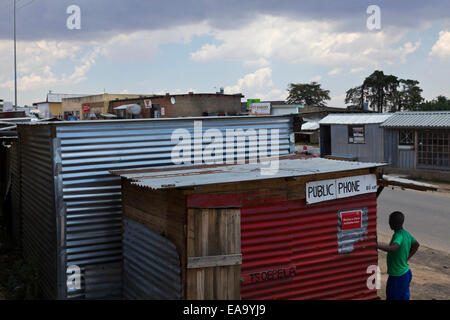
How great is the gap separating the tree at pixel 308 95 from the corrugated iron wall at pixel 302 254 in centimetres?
7908

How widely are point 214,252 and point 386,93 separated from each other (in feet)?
209

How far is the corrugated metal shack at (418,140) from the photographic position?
2312cm

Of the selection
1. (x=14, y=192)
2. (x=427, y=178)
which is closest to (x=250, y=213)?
(x=14, y=192)

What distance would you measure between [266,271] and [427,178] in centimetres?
1977

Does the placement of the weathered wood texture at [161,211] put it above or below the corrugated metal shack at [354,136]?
below

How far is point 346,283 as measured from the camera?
711cm

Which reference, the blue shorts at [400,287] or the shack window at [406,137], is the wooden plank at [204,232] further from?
the shack window at [406,137]

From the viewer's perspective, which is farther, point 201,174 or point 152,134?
point 152,134

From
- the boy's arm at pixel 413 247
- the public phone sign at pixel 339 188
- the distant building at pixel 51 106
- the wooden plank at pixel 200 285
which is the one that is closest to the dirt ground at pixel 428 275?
the boy's arm at pixel 413 247

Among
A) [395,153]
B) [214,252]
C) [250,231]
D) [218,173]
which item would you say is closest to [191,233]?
[214,252]

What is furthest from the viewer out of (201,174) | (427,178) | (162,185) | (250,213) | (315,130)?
(315,130)

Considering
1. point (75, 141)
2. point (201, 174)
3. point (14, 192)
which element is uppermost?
point (75, 141)

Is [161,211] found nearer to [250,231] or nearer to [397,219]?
[250,231]
